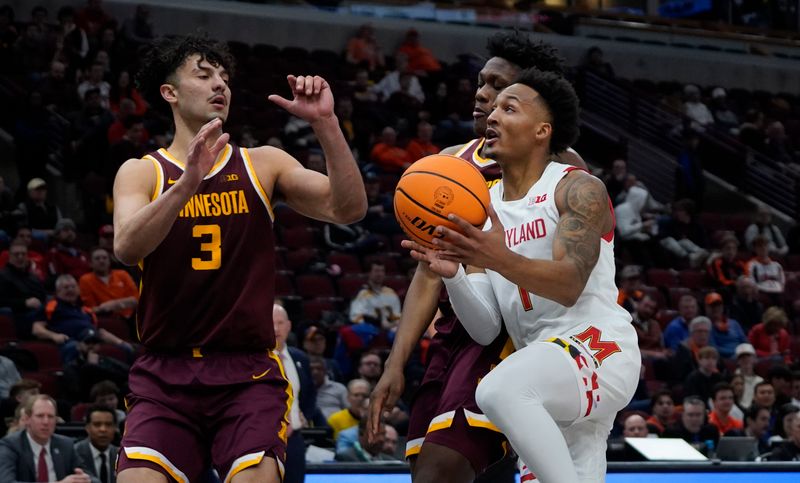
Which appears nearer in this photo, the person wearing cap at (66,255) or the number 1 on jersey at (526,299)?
the number 1 on jersey at (526,299)

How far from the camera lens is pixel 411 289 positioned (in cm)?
527

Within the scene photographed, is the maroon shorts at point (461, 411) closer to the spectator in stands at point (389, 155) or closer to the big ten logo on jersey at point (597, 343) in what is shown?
the big ten logo on jersey at point (597, 343)

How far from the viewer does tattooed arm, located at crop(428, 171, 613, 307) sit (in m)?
4.15

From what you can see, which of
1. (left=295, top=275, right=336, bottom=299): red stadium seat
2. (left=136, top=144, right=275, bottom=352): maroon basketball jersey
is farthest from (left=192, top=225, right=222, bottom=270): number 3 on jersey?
(left=295, top=275, right=336, bottom=299): red stadium seat

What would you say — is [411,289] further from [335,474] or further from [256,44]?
[256,44]

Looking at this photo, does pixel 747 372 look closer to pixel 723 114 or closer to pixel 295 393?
pixel 295 393

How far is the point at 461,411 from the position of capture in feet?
16.1

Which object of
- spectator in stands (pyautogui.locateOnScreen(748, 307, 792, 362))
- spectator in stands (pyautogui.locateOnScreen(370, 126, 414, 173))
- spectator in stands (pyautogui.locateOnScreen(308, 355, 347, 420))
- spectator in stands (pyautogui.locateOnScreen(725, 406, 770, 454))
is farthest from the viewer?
spectator in stands (pyautogui.locateOnScreen(370, 126, 414, 173))

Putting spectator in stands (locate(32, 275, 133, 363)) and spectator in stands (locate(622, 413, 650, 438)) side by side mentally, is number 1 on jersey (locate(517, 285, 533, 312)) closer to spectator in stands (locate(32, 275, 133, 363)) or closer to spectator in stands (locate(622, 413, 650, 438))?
spectator in stands (locate(622, 413, 650, 438))

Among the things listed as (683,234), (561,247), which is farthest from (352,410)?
(683,234)

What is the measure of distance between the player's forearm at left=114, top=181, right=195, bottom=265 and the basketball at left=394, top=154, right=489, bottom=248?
73cm

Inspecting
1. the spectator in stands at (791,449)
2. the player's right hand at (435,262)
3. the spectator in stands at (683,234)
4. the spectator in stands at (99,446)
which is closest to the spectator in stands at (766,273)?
the spectator in stands at (683,234)

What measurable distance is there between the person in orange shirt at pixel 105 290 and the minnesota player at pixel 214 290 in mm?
7329

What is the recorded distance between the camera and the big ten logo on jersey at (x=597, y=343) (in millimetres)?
4574
